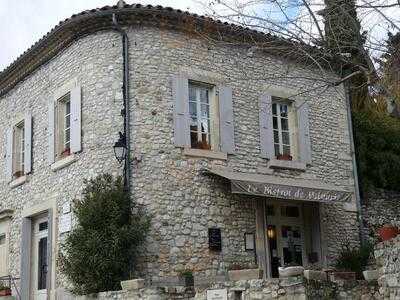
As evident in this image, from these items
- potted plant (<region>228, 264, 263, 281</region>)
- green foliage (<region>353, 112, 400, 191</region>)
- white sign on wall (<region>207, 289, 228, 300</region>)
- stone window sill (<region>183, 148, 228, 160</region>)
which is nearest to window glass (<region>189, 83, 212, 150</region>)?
stone window sill (<region>183, 148, 228, 160</region>)

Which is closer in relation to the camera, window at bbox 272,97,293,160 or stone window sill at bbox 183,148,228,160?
stone window sill at bbox 183,148,228,160

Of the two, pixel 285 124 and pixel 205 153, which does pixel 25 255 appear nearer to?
pixel 205 153

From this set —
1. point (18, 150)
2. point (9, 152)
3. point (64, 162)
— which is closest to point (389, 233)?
point (64, 162)

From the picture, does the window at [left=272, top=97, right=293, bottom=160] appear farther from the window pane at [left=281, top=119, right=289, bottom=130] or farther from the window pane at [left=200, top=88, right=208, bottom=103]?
the window pane at [left=200, top=88, right=208, bottom=103]

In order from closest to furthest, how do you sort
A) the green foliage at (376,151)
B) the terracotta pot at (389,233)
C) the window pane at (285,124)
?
1. the terracotta pot at (389,233)
2. the window pane at (285,124)
3. the green foliage at (376,151)

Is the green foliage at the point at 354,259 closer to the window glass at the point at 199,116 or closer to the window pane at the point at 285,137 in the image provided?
the window pane at the point at 285,137

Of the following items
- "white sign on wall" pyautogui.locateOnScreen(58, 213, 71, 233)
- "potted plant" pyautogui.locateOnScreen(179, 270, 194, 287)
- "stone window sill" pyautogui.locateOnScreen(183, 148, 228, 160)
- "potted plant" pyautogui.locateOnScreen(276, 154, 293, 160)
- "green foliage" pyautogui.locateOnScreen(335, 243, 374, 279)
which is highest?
"potted plant" pyautogui.locateOnScreen(276, 154, 293, 160)

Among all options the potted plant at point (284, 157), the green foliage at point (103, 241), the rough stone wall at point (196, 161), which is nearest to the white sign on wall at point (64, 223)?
the green foliage at point (103, 241)

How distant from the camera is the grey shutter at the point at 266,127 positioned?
14297 millimetres

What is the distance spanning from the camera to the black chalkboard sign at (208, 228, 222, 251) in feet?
42.4

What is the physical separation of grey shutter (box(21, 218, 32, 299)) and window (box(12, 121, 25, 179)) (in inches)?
53.5

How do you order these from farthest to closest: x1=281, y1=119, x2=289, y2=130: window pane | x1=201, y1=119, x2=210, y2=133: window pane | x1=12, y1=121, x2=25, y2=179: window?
x1=12, y1=121, x2=25, y2=179: window, x1=281, y1=119, x2=289, y2=130: window pane, x1=201, y1=119, x2=210, y2=133: window pane

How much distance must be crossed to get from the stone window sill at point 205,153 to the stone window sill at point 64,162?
2343 mm

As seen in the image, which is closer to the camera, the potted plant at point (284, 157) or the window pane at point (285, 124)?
the potted plant at point (284, 157)
